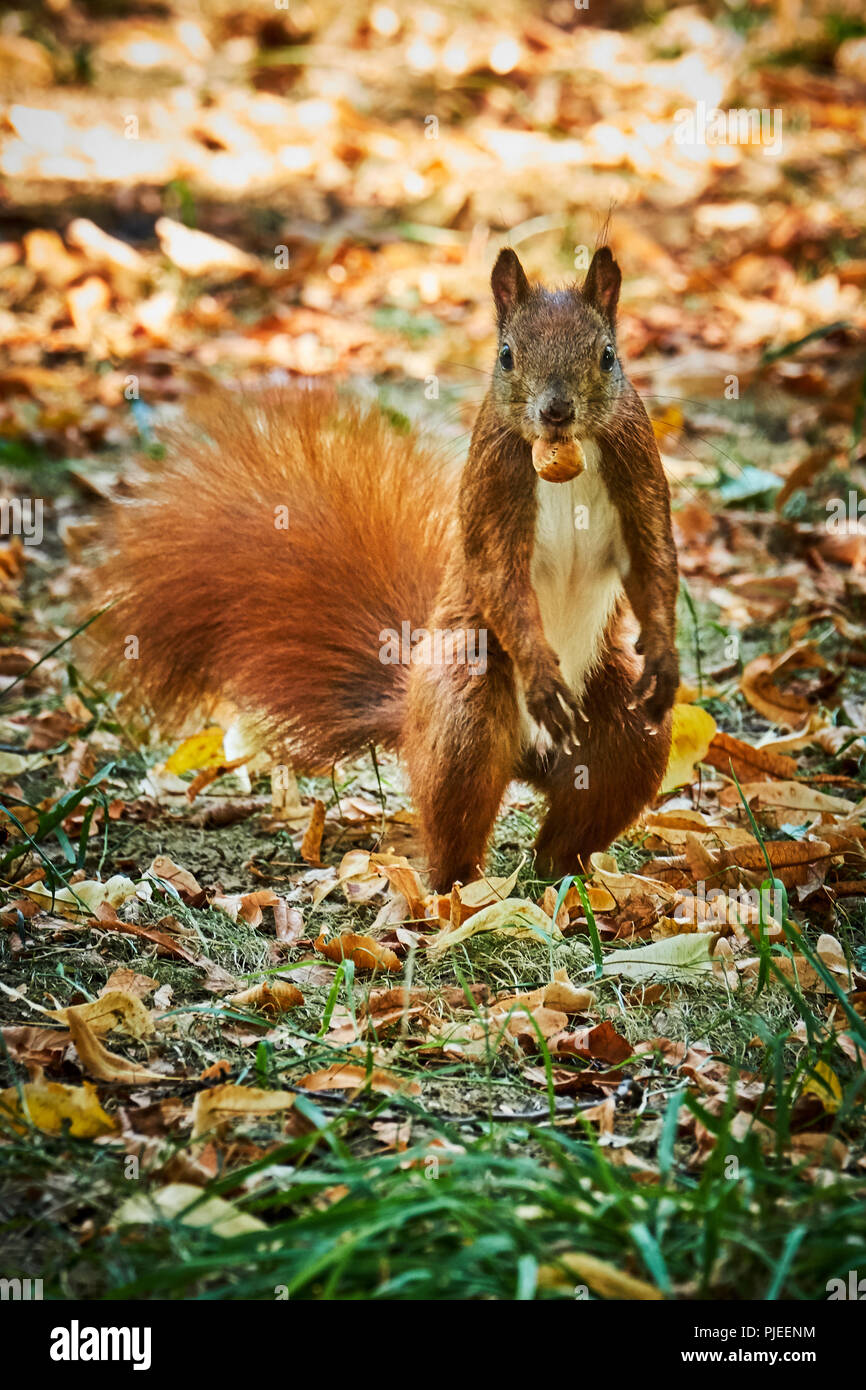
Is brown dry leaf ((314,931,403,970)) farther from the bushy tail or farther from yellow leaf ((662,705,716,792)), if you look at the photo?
yellow leaf ((662,705,716,792))

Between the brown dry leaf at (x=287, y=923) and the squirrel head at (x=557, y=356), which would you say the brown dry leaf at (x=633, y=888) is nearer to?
the brown dry leaf at (x=287, y=923)

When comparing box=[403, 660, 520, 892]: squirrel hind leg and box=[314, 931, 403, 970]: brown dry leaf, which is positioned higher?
box=[403, 660, 520, 892]: squirrel hind leg

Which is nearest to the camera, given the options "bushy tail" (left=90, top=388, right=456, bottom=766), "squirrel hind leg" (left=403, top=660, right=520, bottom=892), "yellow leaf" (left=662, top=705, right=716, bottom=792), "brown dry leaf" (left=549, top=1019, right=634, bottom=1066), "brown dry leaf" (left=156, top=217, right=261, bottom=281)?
"brown dry leaf" (left=549, top=1019, right=634, bottom=1066)

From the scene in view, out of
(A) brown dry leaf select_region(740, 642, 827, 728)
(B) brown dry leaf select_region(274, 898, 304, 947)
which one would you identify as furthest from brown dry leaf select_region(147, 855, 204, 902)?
(A) brown dry leaf select_region(740, 642, 827, 728)

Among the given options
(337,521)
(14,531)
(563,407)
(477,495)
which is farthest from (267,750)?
(14,531)

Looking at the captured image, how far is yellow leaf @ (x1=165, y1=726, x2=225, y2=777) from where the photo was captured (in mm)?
3473

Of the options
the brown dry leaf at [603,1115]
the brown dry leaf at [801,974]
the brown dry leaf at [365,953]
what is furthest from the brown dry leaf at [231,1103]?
the brown dry leaf at [801,974]

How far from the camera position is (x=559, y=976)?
8.29ft

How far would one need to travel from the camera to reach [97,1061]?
2209 mm

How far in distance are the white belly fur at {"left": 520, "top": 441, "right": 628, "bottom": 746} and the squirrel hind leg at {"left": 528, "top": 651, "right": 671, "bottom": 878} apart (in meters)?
0.07

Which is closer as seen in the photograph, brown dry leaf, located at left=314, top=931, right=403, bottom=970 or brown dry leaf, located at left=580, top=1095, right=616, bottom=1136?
brown dry leaf, located at left=580, top=1095, right=616, bottom=1136

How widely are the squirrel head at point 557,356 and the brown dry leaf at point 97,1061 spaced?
1253mm

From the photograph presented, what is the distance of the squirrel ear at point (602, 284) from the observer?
103 inches
